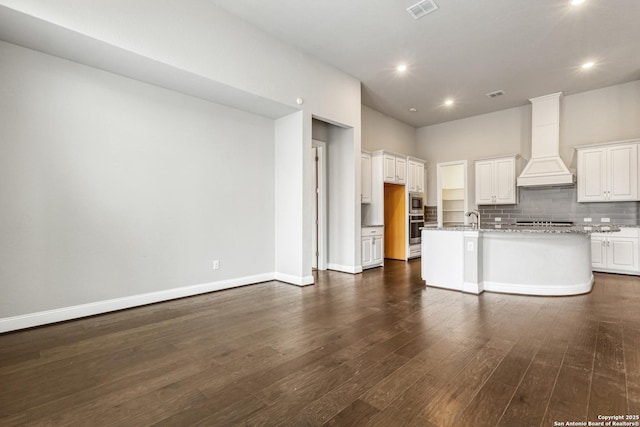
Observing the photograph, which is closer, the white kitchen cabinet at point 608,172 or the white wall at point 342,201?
the white kitchen cabinet at point 608,172

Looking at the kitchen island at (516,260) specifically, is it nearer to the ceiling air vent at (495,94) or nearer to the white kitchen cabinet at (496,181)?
the white kitchen cabinet at (496,181)

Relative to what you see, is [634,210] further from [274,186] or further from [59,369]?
[59,369]

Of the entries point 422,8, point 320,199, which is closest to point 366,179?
point 320,199

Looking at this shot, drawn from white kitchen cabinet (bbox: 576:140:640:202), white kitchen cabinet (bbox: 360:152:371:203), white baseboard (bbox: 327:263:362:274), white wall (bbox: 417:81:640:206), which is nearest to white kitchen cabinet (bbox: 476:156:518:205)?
white wall (bbox: 417:81:640:206)

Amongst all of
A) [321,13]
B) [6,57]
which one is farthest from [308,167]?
[6,57]

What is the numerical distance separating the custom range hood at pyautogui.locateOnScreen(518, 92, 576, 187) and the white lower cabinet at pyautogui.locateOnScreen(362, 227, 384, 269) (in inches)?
127

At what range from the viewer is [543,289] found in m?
4.00

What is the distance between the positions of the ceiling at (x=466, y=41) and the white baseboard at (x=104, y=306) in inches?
139

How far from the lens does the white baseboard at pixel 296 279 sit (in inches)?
183

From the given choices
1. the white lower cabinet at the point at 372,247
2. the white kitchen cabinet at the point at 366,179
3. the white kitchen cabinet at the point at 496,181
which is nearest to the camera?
the white lower cabinet at the point at 372,247

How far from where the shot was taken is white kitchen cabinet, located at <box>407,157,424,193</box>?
23.9ft

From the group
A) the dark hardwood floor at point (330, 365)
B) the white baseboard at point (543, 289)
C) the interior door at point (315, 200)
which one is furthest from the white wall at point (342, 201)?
the white baseboard at point (543, 289)

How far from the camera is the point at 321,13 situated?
150 inches

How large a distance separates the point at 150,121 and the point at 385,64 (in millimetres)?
3640
